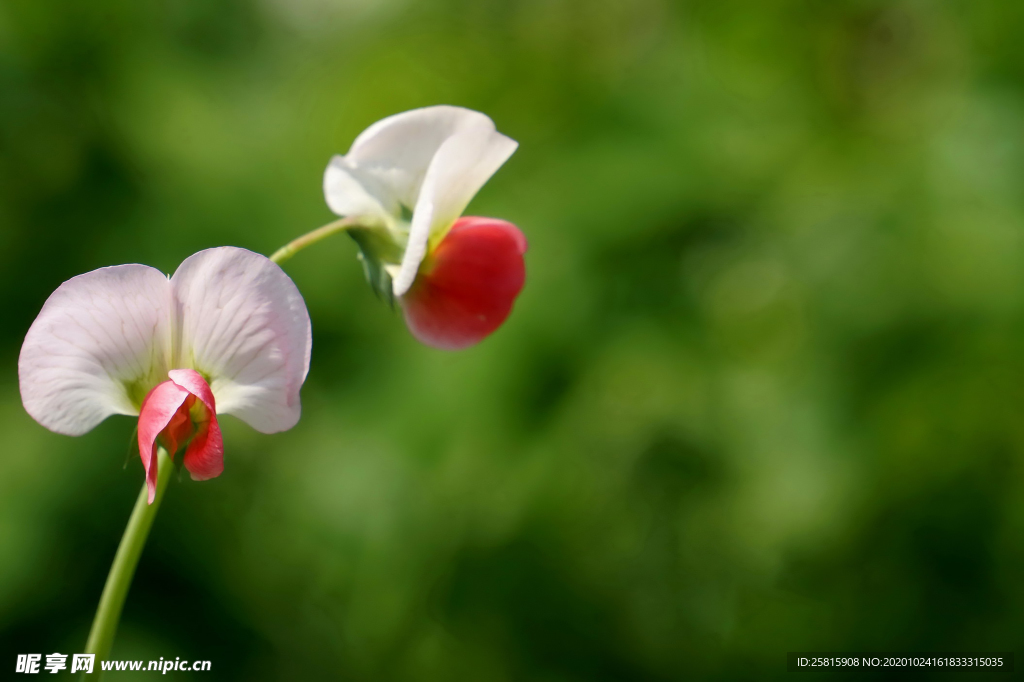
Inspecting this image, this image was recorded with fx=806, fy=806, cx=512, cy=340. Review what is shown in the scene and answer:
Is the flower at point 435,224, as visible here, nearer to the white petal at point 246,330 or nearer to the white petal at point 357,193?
the white petal at point 357,193

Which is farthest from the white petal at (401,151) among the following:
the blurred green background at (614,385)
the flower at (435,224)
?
the blurred green background at (614,385)

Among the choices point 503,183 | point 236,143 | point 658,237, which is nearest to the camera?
point 658,237

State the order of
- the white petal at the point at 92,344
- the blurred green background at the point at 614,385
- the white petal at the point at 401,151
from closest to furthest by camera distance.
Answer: the white petal at the point at 92,344 < the white petal at the point at 401,151 < the blurred green background at the point at 614,385

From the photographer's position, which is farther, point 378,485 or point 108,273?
point 378,485

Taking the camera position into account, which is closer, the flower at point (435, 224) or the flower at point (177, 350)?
the flower at point (177, 350)

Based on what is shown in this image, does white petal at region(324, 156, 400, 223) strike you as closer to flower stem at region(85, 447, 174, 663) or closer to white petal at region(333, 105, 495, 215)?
white petal at region(333, 105, 495, 215)

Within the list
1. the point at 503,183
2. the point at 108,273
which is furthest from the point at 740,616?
the point at 108,273

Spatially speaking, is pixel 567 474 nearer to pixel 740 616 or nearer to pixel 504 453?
pixel 504 453
